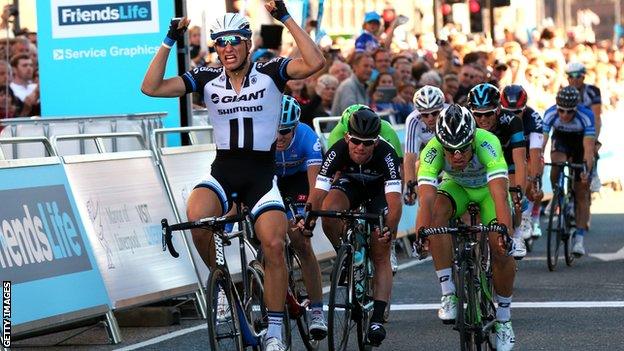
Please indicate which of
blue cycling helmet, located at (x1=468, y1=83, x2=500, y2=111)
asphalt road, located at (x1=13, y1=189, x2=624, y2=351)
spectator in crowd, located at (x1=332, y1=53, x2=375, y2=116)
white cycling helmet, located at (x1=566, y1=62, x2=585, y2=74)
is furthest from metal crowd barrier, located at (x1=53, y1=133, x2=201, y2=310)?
white cycling helmet, located at (x1=566, y1=62, x2=585, y2=74)

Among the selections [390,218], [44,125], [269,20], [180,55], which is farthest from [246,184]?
[269,20]

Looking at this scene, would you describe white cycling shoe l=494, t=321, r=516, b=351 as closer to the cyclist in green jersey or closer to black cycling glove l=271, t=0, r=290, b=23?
the cyclist in green jersey

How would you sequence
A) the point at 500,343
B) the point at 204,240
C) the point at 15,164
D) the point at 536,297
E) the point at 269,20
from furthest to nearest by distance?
the point at 269,20, the point at 536,297, the point at 15,164, the point at 500,343, the point at 204,240

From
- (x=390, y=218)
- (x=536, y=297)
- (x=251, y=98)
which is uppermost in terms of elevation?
(x=251, y=98)

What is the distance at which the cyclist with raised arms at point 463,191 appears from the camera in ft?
34.3

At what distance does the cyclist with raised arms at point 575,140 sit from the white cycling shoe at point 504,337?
7.14 meters

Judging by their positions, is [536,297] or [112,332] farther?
[536,297]

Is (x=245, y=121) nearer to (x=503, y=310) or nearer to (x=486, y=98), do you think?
(x=503, y=310)

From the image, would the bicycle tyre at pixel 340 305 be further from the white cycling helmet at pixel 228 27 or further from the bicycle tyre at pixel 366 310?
the white cycling helmet at pixel 228 27

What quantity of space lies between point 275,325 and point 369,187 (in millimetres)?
2159

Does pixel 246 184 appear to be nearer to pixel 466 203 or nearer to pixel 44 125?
pixel 466 203

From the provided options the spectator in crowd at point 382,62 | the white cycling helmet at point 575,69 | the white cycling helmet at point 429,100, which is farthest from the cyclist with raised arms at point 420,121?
the white cycling helmet at point 575,69

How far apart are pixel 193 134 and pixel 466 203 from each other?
185 inches

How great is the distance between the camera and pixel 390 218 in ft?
36.2
